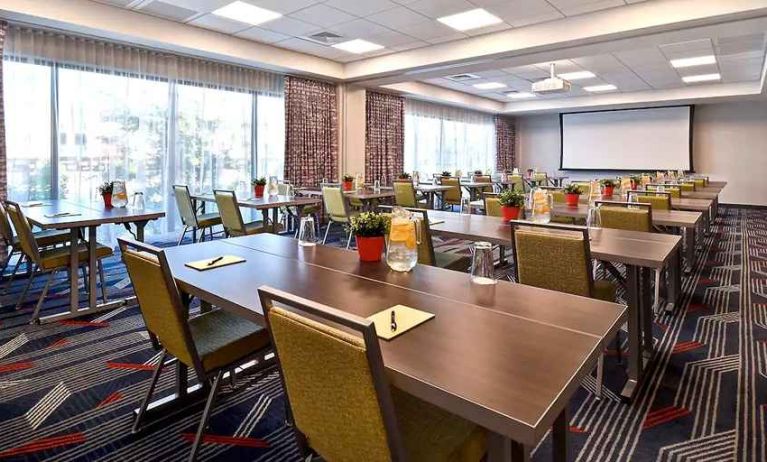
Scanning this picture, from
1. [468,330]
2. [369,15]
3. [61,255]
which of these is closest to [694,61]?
[369,15]

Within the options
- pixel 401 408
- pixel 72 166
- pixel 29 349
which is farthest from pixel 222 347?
pixel 72 166

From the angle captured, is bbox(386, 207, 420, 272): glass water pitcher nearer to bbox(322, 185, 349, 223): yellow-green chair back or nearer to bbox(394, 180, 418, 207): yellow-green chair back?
bbox(322, 185, 349, 223): yellow-green chair back

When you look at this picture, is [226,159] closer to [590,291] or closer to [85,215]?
[85,215]

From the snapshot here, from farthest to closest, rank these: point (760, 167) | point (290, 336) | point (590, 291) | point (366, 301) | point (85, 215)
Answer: point (760, 167), point (85, 215), point (590, 291), point (366, 301), point (290, 336)

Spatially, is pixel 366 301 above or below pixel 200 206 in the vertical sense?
below

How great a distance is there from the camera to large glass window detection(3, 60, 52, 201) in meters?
5.13

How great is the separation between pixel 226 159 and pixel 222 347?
598 centimetres

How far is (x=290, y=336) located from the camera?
104 centimetres

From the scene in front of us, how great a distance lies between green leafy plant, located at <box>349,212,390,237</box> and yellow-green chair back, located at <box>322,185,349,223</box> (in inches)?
136

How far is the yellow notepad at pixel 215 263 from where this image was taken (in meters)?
1.88

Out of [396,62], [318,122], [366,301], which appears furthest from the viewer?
[318,122]

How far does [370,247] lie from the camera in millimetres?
2006

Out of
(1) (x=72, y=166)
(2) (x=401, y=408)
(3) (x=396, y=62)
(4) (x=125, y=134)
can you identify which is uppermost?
(3) (x=396, y=62)

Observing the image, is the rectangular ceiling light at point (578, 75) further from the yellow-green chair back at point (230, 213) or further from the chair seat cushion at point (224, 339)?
the chair seat cushion at point (224, 339)
